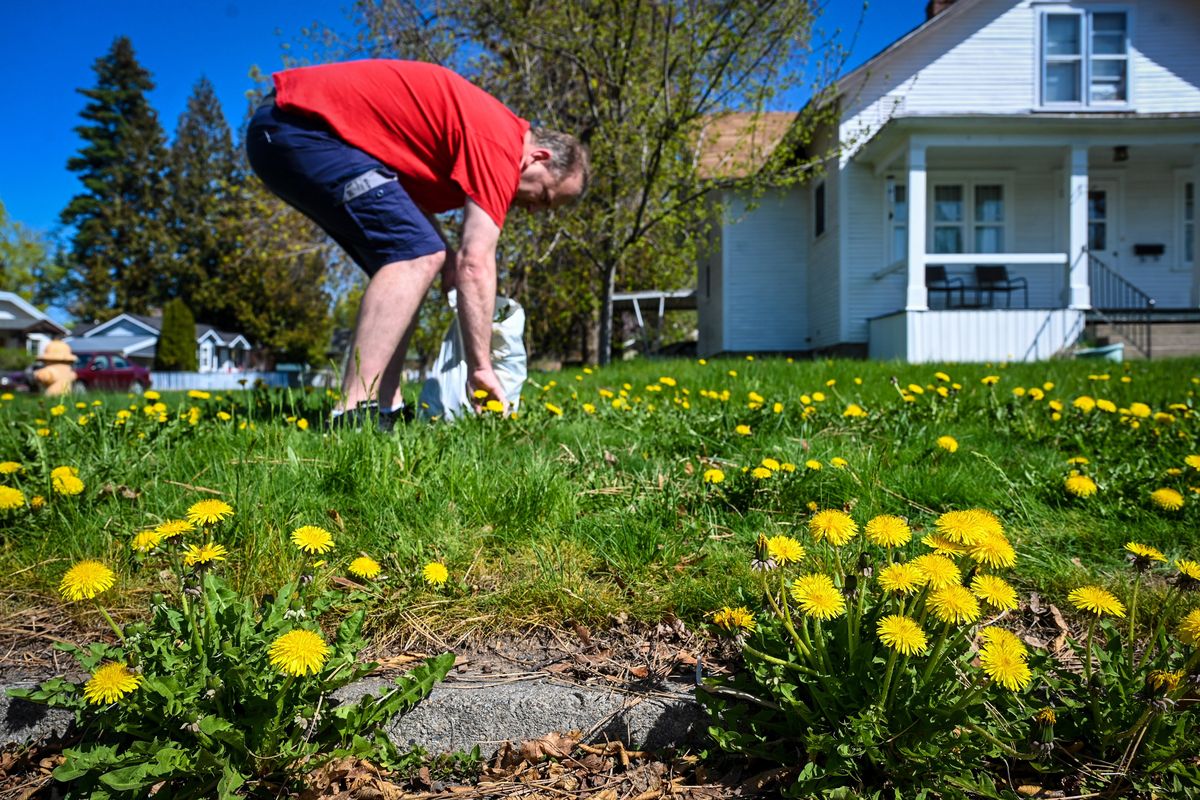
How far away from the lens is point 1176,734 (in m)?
1.16

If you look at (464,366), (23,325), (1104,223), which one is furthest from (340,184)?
(23,325)

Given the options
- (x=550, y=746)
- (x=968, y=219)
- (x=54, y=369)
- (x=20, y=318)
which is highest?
(x=968, y=219)

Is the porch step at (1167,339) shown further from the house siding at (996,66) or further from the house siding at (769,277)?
the house siding at (769,277)

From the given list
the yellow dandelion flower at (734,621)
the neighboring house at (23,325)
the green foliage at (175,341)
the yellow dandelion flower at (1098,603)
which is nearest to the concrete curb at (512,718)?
the yellow dandelion flower at (734,621)

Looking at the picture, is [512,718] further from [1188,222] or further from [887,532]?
[1188,222]

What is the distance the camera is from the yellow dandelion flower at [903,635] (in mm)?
1054

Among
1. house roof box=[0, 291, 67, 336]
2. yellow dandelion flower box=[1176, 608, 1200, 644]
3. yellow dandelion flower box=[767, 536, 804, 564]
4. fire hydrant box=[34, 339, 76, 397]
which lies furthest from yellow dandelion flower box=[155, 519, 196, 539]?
house roof box=[0, 291, 67, 336]

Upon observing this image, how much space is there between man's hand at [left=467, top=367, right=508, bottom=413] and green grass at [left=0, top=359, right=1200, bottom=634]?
0.60ft

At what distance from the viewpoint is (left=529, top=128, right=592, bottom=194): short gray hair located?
3420 mm

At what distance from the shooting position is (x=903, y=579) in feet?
3.65

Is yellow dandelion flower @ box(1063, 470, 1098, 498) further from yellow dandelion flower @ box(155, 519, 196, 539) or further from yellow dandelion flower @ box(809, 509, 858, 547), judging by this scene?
yellow dandelion flower @ box(155, 519, 196, 539)

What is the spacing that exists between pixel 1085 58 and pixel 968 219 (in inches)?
121

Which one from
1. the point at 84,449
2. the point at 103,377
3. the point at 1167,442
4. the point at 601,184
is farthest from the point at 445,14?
the point at 103,377

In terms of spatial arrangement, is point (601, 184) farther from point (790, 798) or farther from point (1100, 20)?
point (790, 798)
